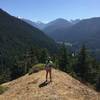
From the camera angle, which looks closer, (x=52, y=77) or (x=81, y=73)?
(x=52, y=77)

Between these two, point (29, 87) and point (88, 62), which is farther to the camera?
point (88, 62)

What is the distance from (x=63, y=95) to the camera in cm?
2142

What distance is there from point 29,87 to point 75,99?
15.2ft

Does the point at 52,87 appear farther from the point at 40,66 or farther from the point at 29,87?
the point at 40,66

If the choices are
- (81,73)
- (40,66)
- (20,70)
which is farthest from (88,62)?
(40,66)

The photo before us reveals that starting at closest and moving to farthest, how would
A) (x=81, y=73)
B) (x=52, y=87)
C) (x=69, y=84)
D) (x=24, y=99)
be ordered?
(x=24, y=99)
(x=52, y=87)
(x=69, y=84)
(x=81, y=73)

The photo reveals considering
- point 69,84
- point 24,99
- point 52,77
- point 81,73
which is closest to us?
point 24,99

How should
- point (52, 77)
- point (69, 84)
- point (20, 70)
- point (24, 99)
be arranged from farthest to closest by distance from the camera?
point (20, 70), point (52, 77), point (69, 84), point (24, 99)

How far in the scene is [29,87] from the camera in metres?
24.1

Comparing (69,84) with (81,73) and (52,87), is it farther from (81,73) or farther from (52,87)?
(81,73)

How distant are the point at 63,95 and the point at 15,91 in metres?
4.26

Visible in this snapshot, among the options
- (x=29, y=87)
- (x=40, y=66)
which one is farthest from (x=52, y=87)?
(x=40, y=66)

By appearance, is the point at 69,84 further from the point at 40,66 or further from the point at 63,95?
the point at 40,66

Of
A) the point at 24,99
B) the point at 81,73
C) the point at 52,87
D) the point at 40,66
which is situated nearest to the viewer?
the point at 24,99
